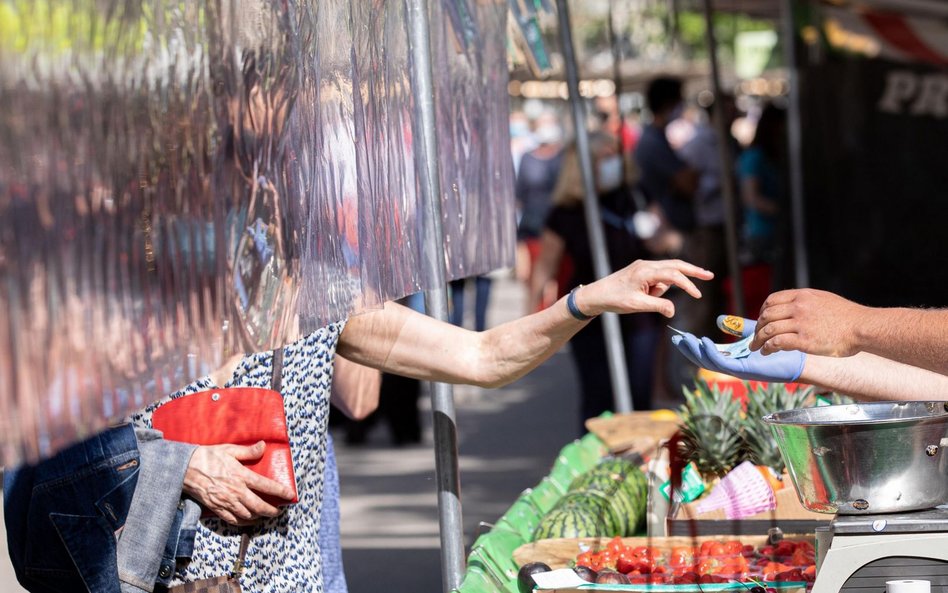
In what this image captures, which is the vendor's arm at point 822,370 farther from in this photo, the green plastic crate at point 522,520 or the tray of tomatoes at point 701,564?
the green plastic crate at point 522,520

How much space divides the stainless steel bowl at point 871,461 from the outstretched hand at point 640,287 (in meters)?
0.50

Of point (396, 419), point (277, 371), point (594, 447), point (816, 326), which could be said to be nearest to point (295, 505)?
point (277, 371)

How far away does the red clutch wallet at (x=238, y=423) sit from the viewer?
2924 mm

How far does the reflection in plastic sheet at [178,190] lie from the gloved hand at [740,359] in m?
0.72

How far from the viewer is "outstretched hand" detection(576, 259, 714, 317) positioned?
3031mm

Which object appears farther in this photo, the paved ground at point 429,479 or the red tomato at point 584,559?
the paved ground at point 429,479

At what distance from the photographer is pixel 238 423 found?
2.95 m

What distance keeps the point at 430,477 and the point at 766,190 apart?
6.38m

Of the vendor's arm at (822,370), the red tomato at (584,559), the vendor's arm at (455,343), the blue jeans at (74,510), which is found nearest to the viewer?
the blue jeans at (74,510)

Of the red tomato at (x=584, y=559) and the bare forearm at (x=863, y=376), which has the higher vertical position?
the bare forearm at (x=863, y=376)

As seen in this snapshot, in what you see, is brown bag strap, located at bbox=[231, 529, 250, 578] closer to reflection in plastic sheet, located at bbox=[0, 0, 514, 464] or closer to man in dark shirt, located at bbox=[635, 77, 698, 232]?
reflection in plastic sheet, located at bbox=[0, 0, 514, 464]

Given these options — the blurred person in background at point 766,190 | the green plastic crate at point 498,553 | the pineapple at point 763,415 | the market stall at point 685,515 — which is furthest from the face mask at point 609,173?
the green plastic crate at point 498,553

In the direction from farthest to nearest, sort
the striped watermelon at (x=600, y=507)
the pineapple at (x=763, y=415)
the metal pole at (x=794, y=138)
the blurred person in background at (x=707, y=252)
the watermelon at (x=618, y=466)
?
the blurred person in background at (x=707, y=252) → the metal pole at (x=794, y=138) → the watermelon at (x=618, y=466) → the pineapple at (x=763, y=415) → the striped watermelon at (x=600, y=507)

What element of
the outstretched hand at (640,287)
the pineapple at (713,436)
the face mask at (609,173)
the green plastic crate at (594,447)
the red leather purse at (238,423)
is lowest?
the green plastic crate at (594,447)
